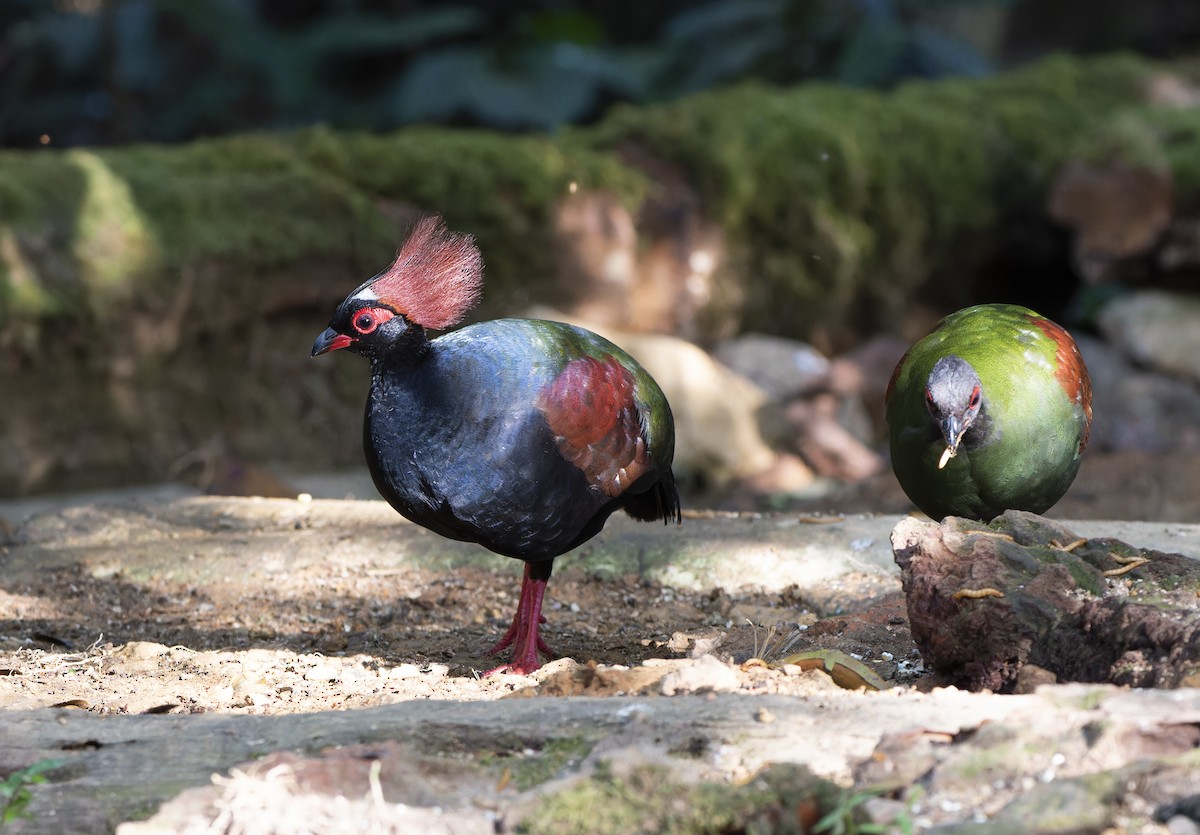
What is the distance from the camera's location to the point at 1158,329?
400 inches

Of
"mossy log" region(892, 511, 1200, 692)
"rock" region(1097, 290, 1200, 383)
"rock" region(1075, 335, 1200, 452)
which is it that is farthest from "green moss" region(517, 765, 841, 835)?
"rock" region(1097, 290, 1200, 383)

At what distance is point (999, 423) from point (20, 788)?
277cm

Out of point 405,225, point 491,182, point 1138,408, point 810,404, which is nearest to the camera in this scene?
point 405,225

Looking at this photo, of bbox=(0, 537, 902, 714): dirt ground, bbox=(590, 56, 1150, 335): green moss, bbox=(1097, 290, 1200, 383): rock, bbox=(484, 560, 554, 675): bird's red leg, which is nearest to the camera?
bbox=(0, 537, 902, 714): dirt ground

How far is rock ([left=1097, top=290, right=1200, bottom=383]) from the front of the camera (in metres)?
10.0

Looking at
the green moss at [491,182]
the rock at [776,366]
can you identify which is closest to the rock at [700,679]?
the green moss at [491,182]

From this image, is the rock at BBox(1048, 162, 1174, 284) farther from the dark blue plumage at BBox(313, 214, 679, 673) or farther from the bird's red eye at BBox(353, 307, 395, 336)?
the bird's red eye at BBox(353, 307, 395, 336)

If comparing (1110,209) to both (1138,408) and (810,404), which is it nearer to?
(1138,408)

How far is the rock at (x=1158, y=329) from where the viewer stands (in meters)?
10.0

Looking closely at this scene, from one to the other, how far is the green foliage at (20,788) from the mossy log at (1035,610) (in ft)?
6.41

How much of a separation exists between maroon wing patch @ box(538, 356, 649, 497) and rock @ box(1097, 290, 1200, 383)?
7.12 m

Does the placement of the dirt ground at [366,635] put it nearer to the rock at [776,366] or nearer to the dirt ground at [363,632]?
the dirt ground at [363,632]

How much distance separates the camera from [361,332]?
3.71 m

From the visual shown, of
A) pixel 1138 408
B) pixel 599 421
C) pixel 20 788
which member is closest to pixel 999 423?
pixel 599 421
